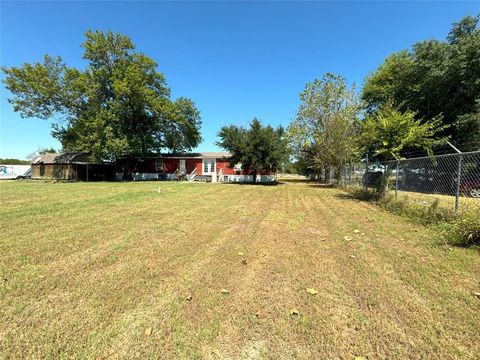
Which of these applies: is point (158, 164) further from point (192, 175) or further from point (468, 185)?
point (468, 185)

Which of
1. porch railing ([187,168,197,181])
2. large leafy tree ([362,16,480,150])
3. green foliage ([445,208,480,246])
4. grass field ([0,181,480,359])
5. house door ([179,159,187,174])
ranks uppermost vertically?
large leafy tree ([362,16,480,150])

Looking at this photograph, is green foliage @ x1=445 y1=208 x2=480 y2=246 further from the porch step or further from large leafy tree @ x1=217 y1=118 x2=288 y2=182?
the porch step

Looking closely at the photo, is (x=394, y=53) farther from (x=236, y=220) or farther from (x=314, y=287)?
Answer: (x=314, y=287)

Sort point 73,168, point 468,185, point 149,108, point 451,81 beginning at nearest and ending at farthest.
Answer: point 468,185, point 451,81, point 149,108, point 73,168

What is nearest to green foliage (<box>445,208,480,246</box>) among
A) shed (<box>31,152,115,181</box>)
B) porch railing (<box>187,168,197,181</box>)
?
porch railing (<box>187,168,197,181</box>)

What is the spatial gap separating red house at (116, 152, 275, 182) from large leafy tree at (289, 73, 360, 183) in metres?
6.02

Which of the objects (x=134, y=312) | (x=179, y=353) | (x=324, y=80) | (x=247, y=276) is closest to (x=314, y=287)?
(x=247, y=276)

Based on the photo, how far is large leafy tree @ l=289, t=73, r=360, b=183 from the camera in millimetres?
21505

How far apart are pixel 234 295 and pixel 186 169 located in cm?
2941

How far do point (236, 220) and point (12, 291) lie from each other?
4987 millimetres

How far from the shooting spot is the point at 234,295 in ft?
10.0

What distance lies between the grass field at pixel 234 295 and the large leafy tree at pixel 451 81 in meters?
12.8

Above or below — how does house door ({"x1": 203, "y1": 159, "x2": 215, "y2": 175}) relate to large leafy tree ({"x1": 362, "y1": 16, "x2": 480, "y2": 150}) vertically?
below

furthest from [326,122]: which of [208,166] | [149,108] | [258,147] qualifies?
[149,108]
